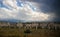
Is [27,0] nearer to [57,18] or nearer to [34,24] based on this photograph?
[34,24]

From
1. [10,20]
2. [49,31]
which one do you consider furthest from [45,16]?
[10,20]

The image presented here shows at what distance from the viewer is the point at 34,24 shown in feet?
12.9

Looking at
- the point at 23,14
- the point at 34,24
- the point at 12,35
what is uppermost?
the point at 23,14

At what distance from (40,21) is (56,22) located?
0.39 meters

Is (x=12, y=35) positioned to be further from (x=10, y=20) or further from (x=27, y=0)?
(x=27, y=0)

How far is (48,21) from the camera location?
156 inches

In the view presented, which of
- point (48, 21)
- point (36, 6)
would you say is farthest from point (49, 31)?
point (36, 6)

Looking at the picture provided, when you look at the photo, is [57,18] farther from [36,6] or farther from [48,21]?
[36,6]

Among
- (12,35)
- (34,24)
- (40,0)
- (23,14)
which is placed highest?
(40,0)

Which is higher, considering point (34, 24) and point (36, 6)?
point (36, 6)

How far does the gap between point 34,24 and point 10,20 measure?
585 millimetres

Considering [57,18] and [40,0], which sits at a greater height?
[40,0]

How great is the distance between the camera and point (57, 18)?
13.0 ft

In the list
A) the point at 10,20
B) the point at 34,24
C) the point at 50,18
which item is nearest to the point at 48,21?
the point at 50,18
